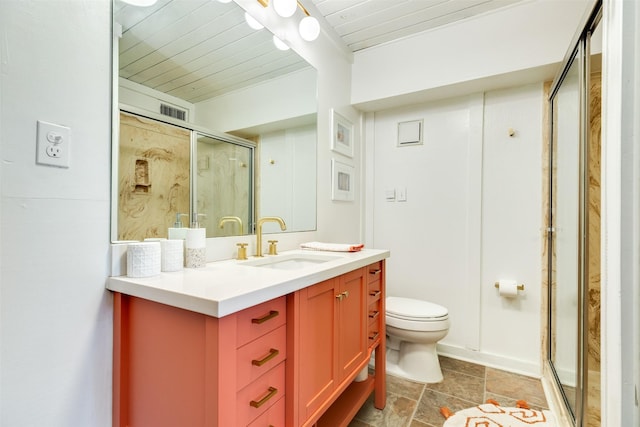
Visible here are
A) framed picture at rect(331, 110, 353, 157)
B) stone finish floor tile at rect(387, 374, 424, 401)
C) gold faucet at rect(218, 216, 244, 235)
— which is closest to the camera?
gold faucet at rect(218, 216, 244, 235)

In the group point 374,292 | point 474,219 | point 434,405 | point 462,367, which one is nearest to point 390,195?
point 474,219

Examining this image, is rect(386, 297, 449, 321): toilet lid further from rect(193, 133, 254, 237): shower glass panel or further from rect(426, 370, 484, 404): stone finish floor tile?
rect(193, 133, 254, 237): shower glass panel

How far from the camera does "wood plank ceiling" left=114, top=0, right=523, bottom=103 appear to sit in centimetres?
105

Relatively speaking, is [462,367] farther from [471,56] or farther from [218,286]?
[471,56]

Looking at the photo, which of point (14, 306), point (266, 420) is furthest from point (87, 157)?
point (266, 420)

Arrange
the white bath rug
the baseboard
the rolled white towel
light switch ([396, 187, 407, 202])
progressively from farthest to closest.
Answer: light switch ([396, 187, 407, 202]) → the baseboard → the rolled white towel → the white bath rug

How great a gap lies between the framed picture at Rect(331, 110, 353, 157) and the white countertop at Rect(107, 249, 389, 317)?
1.22 metres

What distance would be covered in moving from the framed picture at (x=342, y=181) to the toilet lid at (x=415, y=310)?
84 cm

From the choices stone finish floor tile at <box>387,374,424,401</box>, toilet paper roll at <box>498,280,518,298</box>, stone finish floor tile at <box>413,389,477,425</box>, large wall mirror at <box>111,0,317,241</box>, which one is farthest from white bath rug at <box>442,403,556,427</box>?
large wall mirror at <box>111,0,317,241</box>

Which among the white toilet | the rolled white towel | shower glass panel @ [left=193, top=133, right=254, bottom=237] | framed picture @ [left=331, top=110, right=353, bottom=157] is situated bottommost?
the white toilet

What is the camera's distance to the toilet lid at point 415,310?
1790mm

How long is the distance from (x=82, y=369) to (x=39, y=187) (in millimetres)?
534

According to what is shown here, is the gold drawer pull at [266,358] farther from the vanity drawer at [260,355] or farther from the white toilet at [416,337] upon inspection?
the white toilet at [416,337]

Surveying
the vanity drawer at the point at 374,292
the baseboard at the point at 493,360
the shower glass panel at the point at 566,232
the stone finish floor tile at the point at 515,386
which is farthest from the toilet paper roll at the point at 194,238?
the baseboard at the point at 493,360
